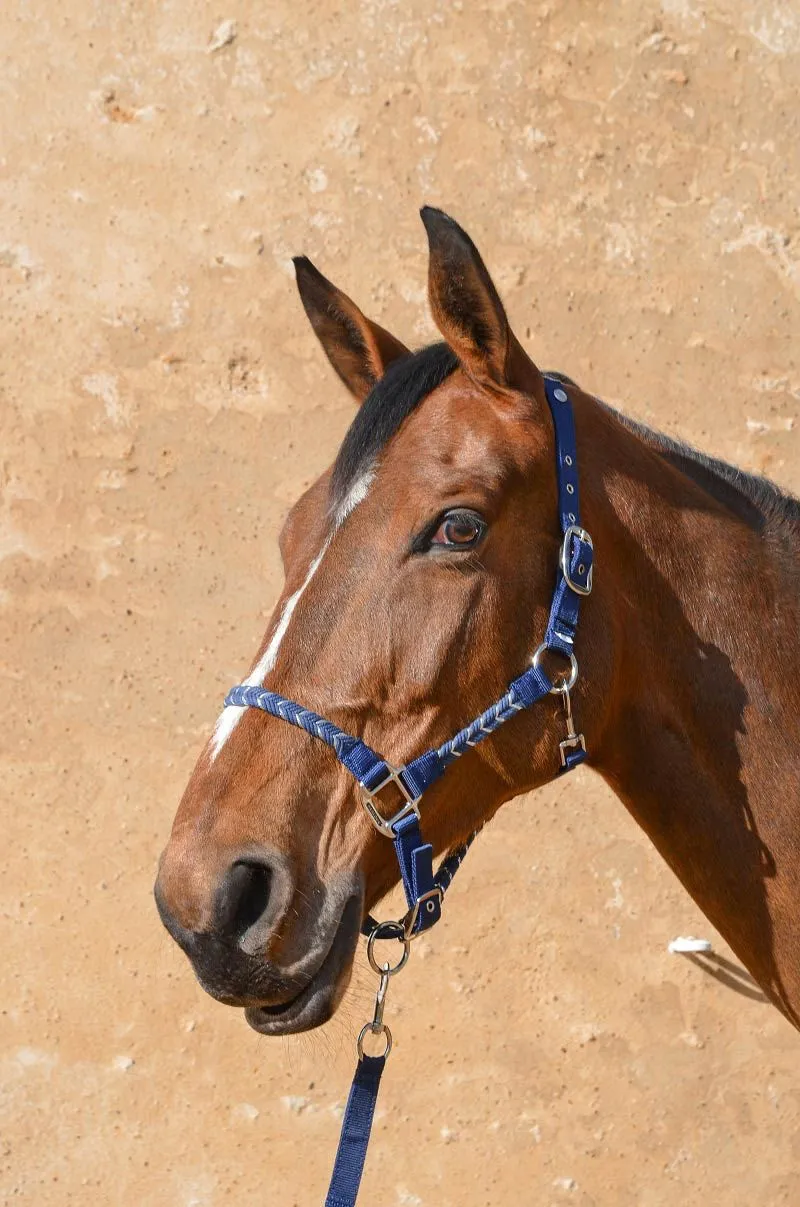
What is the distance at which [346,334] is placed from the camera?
212 centimetres

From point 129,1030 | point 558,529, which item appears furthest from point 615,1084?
point 558,529

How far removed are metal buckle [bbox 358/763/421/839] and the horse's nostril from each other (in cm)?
18

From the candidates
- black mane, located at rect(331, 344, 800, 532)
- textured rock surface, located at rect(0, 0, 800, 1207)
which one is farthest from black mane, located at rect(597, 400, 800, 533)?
textured rock surface, located at rect(0, 0, 800, 1207)

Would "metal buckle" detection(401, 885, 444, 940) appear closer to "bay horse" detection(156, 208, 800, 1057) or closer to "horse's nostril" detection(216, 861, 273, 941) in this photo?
"bay horse" detection(156, 208, 800, 1057)

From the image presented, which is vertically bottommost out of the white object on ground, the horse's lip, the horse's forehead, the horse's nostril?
the white object on ground

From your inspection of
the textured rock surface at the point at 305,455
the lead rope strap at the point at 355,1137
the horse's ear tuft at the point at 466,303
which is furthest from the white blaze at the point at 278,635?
the textured rock surface at the point at 305,455

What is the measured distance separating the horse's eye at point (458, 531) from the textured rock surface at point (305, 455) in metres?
1.93

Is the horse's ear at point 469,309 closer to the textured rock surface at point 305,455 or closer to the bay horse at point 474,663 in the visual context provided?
the bay horse at point 474,663

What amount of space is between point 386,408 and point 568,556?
0.38 m

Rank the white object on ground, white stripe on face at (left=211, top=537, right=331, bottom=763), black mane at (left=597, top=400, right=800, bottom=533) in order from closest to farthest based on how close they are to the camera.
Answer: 1. white stripe on face at (left=211, top=537, right=331, bottom=763)
2. black mane at (left=597, top=400, right=800, bottom=533)
3. the white object on ground

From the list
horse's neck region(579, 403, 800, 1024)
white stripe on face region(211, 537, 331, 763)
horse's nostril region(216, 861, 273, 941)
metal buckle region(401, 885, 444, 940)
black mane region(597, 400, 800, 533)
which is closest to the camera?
horse's nostril region(216, 861, 273, 941)

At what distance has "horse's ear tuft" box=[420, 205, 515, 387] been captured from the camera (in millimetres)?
1640

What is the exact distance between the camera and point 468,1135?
3447 mm

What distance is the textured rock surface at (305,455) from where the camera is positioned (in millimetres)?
3441
